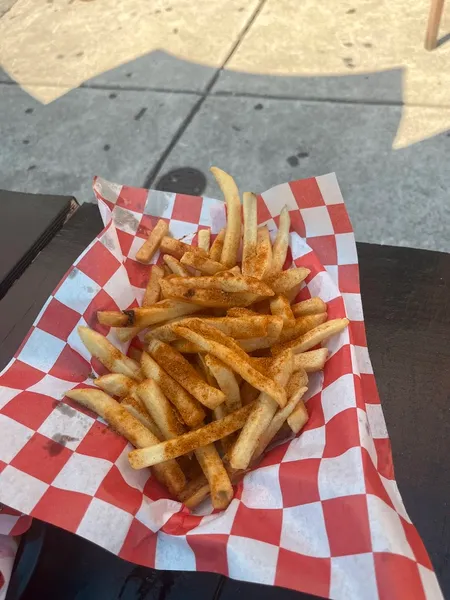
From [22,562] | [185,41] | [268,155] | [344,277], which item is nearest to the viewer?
[22,562]

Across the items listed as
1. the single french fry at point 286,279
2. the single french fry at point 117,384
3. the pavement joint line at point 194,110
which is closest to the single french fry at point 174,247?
the single french fry at point 286,279

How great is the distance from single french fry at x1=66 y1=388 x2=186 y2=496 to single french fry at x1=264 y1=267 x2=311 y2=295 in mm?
546

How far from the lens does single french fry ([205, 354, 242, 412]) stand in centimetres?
128

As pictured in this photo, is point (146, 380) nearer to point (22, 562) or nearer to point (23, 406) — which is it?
point (23, 406)

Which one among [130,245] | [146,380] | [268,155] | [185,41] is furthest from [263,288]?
[185,41]

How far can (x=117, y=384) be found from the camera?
1419 millimetres

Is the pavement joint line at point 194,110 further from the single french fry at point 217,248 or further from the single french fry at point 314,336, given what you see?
the single french fry at point 314,336

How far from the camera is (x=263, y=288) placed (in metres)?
1.44

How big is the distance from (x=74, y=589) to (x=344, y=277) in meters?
1.18

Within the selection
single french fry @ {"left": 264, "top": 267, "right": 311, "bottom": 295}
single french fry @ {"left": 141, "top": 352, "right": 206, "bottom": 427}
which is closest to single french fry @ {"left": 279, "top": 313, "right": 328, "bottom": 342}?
single french fry @ {"left": 264, "top": 267, "right": 311, "bottom": 295}

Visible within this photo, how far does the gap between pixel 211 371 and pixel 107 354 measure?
34 centimetres

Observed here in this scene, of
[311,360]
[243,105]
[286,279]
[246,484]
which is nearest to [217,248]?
[286,279]

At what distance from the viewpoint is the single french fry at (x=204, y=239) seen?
71.2 inches

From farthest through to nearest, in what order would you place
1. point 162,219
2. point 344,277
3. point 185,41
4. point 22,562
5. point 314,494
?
point 185,41 → point 162,219 → point 344,277 → point 22,562 → point 314,494
